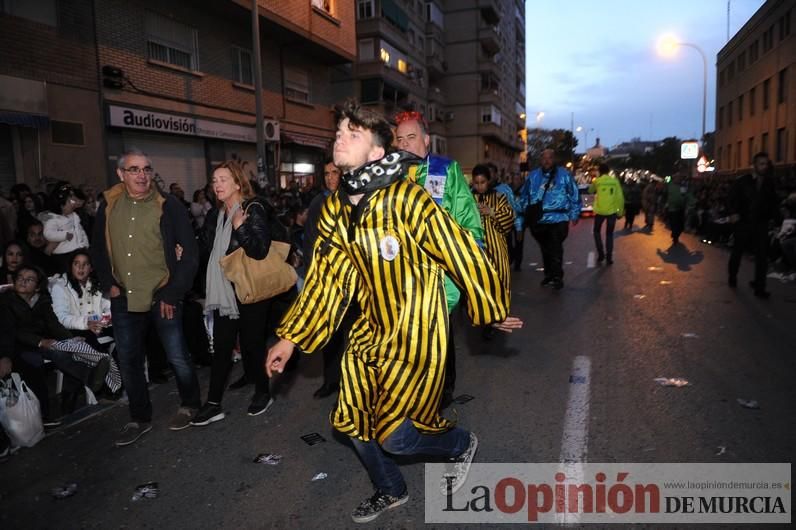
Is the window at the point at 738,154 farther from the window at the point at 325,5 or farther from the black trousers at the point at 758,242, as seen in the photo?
the black trousers at the point at 758,242

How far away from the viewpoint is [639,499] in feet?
10.1

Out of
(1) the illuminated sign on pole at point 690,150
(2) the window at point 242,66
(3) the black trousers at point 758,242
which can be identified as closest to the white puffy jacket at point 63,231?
(3) the black trousers at point 758,242

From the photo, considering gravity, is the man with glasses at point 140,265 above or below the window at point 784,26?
below

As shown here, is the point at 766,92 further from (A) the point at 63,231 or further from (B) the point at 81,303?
(B) the point at 81,303

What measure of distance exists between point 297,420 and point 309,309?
1.86 meters

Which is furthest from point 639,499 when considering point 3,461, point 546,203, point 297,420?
point 546,203

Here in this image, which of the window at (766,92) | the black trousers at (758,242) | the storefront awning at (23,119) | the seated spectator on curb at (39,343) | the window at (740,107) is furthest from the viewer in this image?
the window at (740,107)

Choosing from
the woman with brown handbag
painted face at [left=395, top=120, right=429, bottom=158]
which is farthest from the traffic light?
painted face at [left=395, top=120, right=429, bottom=158]

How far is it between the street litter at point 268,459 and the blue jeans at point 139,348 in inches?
40.8

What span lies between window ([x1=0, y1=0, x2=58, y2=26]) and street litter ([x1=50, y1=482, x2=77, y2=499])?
11106 millimetres

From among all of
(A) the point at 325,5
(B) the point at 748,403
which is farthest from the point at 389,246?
(A) the point at 325,5

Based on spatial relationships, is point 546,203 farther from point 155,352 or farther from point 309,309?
point 309,309

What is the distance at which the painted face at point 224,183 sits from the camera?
4.28 meters

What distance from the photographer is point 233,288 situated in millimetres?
4500
